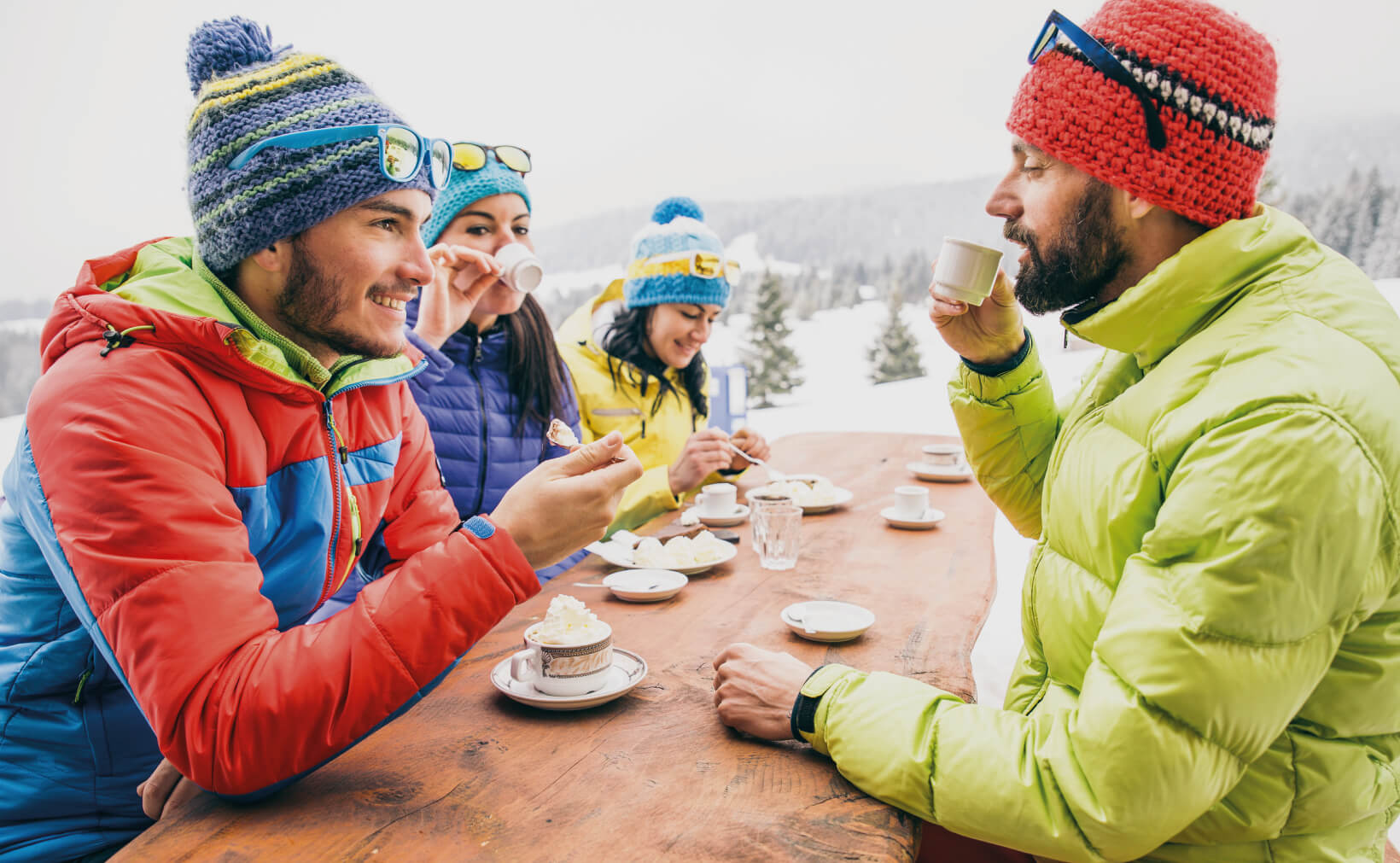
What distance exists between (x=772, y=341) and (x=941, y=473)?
42.2ft

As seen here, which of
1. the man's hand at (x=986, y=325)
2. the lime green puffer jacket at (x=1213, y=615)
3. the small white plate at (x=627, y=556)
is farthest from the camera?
the small white plate at (x=627, y=556)

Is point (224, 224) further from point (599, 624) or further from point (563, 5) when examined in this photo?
point (563, 5)

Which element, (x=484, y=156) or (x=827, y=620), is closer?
(x=827, y=620)

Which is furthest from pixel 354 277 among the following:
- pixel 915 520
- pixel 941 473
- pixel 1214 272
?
pixel 941 473

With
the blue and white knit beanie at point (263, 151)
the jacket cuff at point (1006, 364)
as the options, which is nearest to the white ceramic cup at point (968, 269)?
the jacket cuff at point (1006, 364)

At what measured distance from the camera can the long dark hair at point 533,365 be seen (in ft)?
9.16

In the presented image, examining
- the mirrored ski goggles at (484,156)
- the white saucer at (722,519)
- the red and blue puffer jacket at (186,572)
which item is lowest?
the white saucer at (722,519)

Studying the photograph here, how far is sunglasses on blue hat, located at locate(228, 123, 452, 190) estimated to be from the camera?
52.1 inches

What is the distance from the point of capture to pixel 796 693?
1230 millimetres

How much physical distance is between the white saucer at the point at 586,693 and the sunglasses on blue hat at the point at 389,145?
0.95 meters

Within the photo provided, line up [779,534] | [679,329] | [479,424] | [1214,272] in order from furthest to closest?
[679,329], [479,424], [779,534], [1214,272]

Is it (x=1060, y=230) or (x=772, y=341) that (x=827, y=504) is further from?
(x=772, y=341)

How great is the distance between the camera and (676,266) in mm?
3193

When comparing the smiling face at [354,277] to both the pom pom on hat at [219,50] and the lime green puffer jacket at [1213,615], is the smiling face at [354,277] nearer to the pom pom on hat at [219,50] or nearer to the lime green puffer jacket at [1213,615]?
the pom pom on hat at [219,50]
